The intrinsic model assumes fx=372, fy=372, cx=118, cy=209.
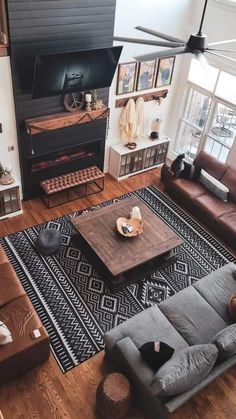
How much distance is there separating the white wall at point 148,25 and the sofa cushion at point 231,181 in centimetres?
193

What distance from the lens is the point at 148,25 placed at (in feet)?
20.2

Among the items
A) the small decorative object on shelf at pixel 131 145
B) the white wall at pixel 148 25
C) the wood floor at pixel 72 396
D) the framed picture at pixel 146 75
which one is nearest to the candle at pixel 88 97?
the white wall at pixel 148 25

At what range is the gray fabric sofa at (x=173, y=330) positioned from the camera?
365 cm

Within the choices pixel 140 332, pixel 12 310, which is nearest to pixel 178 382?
pixel 140 332

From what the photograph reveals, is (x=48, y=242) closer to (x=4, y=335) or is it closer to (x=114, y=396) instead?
(x=4, y=335)

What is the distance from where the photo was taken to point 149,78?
6.82 meters

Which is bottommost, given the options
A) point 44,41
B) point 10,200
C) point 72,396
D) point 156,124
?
point 72,396

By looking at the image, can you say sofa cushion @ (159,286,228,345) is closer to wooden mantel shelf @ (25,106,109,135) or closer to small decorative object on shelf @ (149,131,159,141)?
wooden mantel shelf @ (25,106,109,135)

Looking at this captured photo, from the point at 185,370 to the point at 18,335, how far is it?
1753mm

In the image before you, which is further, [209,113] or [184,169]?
[209,113]

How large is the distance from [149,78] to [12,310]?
4.75 meters

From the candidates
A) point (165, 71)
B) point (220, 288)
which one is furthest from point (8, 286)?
point (165, 71)

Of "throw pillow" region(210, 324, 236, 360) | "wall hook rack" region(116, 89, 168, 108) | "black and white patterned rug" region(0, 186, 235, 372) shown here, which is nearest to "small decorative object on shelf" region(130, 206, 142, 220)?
"black and white patterned rug" region(0, 186, 235, 372)

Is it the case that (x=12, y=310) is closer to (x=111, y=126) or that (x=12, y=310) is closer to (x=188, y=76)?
(x=111, y=126)
